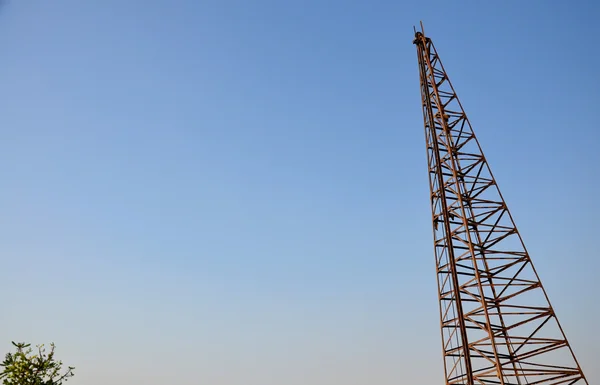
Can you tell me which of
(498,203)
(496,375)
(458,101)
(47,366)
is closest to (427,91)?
(458,101)

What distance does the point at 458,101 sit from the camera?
25.5m

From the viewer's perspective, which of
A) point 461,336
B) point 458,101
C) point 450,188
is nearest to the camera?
point 461,336

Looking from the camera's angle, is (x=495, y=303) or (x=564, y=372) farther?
(x=495, y=303)

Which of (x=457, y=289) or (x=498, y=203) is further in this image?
(x=498, y=203)

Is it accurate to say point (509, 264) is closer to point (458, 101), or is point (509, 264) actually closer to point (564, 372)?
point (564, 372)

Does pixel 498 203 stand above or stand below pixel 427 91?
→ below

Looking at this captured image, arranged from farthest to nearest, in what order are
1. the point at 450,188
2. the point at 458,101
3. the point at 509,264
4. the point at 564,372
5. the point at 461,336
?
1. the point at 458,101
2. the point at 450,188
3. the point at 509,264
4. the point at 461,336
5. the point at 564,372

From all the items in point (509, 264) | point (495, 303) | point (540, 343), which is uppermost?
point (509, 264)

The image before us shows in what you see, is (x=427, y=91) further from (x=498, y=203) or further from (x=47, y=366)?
(x=47, y=366)

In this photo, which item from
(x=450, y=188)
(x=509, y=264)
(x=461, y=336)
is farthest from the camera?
(x=450, y=188)

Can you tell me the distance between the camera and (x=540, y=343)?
62.3 feet

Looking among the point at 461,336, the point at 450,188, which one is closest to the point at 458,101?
the point at 450,188

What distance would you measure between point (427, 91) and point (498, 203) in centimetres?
879

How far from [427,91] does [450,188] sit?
7.09m
